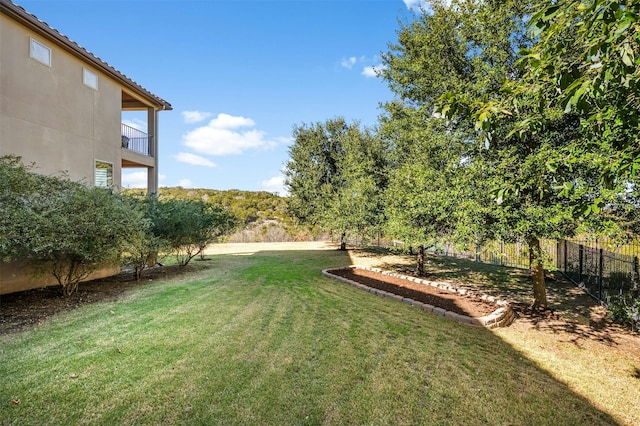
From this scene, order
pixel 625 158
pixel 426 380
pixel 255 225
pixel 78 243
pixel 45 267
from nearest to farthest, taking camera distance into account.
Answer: pixel 625 158, pixel 426 380, pixel 78 243, pixel 45 267, pixel 255 225

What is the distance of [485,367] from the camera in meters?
4.13

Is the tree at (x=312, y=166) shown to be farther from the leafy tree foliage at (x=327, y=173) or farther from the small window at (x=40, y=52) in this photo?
the small window at (x=40, y=52)

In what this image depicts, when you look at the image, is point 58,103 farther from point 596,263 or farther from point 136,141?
point 596,263

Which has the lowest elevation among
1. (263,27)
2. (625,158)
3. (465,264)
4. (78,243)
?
(465,264)

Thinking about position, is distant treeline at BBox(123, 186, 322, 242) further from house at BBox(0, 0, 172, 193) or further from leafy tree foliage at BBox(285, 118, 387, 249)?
house at BBox(0, 0, 172, 193)

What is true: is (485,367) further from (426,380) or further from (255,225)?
(255,225)

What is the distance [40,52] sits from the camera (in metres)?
8.76

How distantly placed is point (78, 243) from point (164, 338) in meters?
3.61

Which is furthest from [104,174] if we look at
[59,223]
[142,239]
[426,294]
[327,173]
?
[327,173]

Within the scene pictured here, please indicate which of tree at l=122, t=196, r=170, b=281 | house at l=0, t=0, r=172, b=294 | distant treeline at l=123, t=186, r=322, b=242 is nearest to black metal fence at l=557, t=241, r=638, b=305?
tree at l=122, t=196, r=170, b=281

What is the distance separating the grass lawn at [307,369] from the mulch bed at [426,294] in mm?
701

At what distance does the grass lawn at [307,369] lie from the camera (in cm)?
310

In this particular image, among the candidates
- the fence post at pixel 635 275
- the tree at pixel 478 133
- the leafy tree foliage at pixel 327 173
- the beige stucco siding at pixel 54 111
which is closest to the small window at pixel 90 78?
the beige stucco siding at pixel 54 111

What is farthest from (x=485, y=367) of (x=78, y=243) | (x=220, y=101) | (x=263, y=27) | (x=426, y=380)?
(x=220, y=101)
